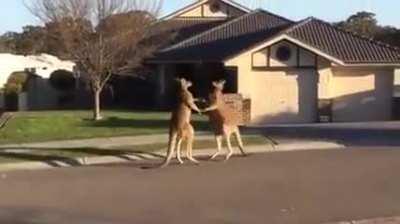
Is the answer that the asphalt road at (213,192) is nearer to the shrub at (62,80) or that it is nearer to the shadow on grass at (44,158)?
the shadow on grass at (44,158)

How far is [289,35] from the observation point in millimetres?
44750

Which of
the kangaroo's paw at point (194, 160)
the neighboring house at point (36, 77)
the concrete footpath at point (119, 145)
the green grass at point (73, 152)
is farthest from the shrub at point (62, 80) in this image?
the kangaroo's paw at point (194, 160)

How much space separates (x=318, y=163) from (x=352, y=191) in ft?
15.1

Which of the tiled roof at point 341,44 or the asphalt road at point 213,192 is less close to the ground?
the tiled roof at point 341,44

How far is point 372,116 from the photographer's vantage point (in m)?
46.3

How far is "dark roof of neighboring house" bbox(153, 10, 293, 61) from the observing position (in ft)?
155

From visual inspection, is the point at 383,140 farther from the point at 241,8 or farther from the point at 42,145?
the point at 241,8

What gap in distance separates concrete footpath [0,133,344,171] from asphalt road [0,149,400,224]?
43.5 inches

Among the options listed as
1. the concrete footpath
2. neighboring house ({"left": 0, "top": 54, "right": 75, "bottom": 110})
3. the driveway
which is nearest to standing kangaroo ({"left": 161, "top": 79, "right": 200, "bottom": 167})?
the concrete footpath

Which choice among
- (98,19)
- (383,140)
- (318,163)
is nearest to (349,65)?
(98,19)

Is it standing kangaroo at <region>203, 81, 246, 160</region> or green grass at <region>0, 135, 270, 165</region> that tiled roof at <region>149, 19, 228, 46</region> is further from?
standing kangaroo at <region>203, 81, 246, 160</region>

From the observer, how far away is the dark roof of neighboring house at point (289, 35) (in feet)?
151

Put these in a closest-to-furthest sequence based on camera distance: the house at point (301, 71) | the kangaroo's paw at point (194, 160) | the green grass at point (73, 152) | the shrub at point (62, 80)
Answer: the kangaroo's paw at point (194, 160) < the green grass at point (73, 152) < the house at point (301, 71) < the shrub at point (62, 80)

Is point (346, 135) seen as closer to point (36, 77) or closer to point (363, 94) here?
point (363, 94)
